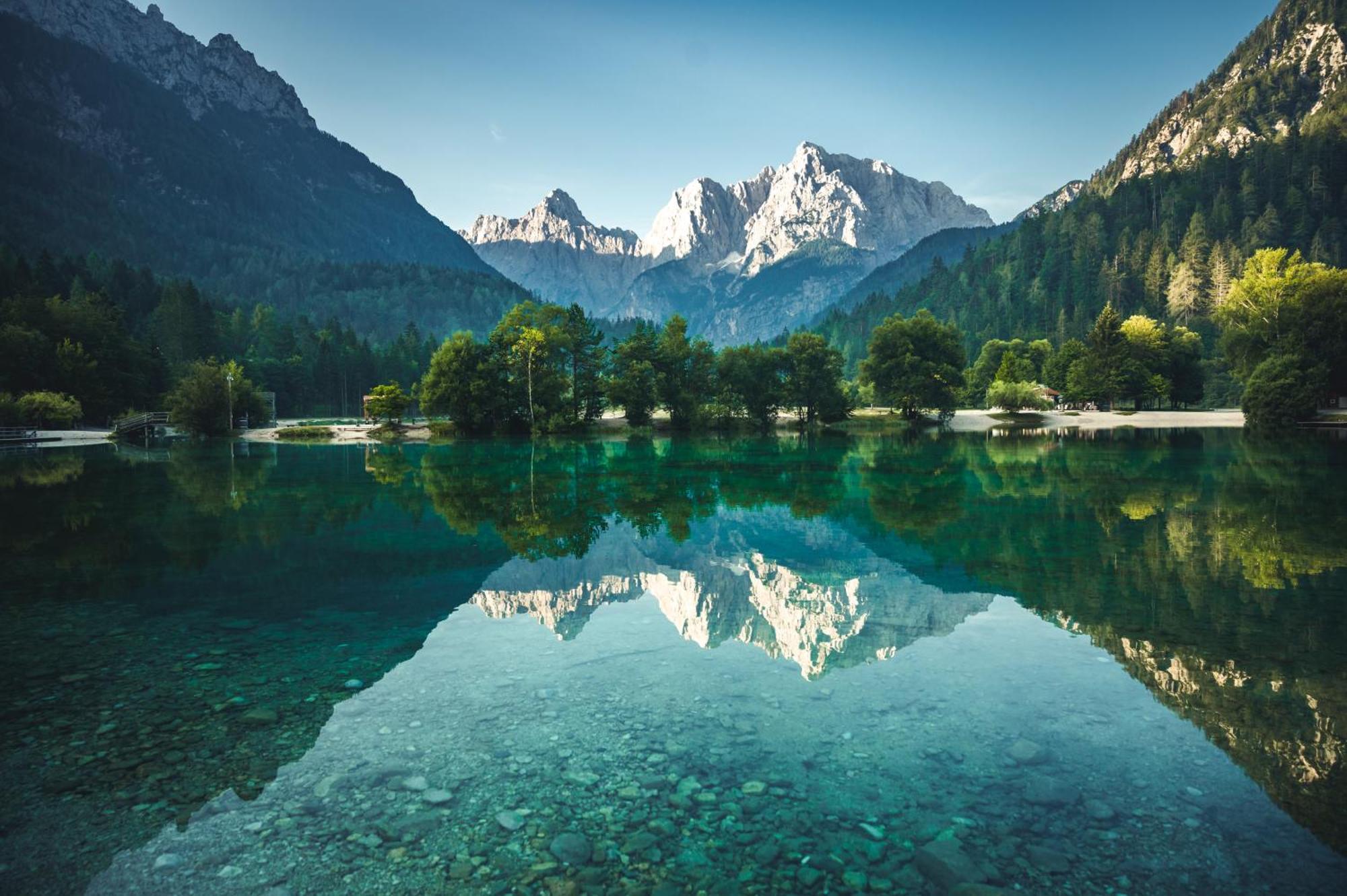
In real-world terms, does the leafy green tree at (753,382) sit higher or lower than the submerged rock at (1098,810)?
higher

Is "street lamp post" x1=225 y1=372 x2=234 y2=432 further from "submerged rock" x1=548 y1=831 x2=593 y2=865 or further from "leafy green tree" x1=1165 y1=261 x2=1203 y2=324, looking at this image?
"leafy green tree" x1=1165 y1=261 x2=1203 y2=324

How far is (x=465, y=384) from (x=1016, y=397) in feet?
304

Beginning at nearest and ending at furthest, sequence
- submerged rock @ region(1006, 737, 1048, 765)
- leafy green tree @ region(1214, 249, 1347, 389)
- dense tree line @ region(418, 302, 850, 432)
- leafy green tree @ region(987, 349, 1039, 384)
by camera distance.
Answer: submerged rock @ region(1006, 737, 1048, 765), leafy green tree @ region(1214, 249, 1347, 389), dense tree line @ region(418, 302, 850, 432), leafy green tree @ region(987, 349, 1039, 384)

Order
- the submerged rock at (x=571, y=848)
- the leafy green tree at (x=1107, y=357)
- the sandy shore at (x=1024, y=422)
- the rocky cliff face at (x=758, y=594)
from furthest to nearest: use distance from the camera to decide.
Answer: the leafy green tree at (x=1107, y=357) → the sandy shore at (x=1024, y=422) → the rocky cliff face at (x=758, y=594) → the submerged rock at (x=571, y=848)

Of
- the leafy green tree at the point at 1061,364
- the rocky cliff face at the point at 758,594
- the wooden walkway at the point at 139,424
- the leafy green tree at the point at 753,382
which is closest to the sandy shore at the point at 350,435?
the wooden walkway at the point at 139,424

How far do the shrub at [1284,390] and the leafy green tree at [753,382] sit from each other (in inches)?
2391

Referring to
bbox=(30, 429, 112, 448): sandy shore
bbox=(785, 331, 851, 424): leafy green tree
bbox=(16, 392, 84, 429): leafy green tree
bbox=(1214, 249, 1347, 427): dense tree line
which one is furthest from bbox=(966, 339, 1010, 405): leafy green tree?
bbox=(16, 392, 84, 429): leafy green tree

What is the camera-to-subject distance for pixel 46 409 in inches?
3361

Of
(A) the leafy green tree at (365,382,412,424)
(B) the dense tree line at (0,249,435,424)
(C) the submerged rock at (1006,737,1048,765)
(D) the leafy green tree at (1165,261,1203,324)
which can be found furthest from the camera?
(D) the leafy green tree at (1165,261,1203,324)

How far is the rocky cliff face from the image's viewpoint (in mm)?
13250

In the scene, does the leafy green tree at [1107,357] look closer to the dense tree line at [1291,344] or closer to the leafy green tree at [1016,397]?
the leafy green tree at [1016,397]

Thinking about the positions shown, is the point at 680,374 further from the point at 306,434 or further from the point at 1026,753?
the point at 1026,753

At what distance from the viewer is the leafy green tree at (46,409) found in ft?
273

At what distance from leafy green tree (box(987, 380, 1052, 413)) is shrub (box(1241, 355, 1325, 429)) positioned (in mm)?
33324
